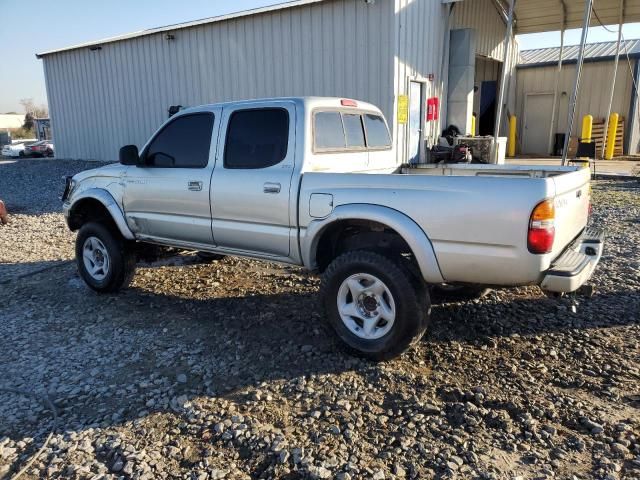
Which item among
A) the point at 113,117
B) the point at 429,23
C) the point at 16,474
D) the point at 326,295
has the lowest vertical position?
the point at 16,474

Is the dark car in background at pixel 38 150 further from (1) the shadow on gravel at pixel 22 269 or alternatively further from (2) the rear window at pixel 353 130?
(2) the rear window at pixel 353 130

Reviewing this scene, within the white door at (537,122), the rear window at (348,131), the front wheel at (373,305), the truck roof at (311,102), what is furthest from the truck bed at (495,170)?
the white door at (537,122)

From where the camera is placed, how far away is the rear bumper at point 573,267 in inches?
127

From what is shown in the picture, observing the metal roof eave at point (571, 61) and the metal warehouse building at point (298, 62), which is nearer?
the metal warehouse building at point (298, 62)

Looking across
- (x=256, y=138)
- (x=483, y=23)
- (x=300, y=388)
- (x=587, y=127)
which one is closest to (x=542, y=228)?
(x=300, y=388)

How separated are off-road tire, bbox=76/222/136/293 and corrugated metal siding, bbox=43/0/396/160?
7.51 meters

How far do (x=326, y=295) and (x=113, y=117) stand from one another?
1629cm

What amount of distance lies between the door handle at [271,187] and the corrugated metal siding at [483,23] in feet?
36.9

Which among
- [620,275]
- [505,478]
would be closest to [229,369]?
[505,478]

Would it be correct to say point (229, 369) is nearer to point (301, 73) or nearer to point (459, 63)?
point (301, 73)

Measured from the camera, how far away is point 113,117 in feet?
58.3

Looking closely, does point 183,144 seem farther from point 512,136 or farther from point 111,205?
point 512,136

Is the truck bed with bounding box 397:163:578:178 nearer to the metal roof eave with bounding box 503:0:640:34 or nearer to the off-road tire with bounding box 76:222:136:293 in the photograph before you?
the off-road tire with bounding box 76:222:136:293

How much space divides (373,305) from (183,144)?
2.47m
